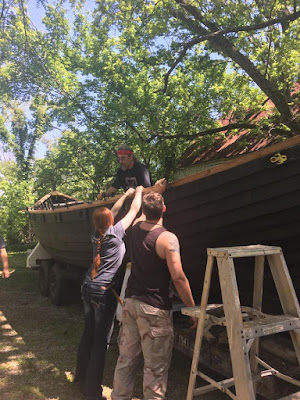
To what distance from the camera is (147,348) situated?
6.65 feet

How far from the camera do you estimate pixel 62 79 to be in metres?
13.4

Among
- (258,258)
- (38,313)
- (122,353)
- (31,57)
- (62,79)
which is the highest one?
(31,57)

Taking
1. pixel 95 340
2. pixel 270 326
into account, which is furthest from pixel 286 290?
pixel 95 340

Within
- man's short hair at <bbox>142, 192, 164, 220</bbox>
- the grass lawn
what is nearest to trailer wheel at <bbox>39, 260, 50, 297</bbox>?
the grass lawn

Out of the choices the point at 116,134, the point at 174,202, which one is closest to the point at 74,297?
the point at 174,202

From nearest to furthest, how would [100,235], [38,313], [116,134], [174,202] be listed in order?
[100,235]
[174,202]
[38,313]
[116,134]

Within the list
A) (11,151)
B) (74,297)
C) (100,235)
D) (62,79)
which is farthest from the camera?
(11,151)

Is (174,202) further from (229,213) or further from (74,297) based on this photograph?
(74,297)

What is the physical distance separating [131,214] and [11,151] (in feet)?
89.5

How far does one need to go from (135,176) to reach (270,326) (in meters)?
2.37

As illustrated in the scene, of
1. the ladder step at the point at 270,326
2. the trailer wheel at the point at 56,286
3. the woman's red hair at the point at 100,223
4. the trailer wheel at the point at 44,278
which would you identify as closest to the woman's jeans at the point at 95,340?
the woman's red hair at the point at 100,223

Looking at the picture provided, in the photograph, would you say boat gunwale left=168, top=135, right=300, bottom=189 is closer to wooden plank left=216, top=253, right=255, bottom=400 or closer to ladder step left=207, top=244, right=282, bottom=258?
ladder step left=207, top=244, right=282, bottom=258

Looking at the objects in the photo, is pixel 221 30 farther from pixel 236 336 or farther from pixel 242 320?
pixel 236 336

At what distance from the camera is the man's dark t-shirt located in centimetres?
374
